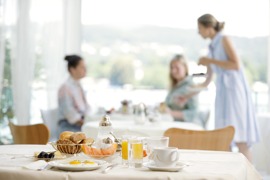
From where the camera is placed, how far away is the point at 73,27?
23.2 ft

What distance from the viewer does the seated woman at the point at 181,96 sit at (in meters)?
5.95

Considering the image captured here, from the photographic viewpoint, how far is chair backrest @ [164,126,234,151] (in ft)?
11.1

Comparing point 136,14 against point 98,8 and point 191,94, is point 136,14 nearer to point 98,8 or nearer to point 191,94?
point 98,8

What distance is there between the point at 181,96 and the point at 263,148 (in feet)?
3.27

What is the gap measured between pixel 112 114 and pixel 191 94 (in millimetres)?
892

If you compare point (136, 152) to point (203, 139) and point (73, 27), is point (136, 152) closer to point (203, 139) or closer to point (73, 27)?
point (203, 139)

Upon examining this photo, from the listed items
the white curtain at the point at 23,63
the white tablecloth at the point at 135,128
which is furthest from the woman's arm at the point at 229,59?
the white curtain at the point at 23,63

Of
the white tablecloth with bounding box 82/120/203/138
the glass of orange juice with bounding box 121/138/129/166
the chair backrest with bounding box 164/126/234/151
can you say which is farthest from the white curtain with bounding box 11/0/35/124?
the glass of orange juice with bounding box 121/138/129/166

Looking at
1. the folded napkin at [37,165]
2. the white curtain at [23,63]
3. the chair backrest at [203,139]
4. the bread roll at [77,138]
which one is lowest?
the chair backrest at [203,139]

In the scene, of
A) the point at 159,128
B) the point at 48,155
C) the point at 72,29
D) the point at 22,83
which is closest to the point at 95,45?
the point at 72,29

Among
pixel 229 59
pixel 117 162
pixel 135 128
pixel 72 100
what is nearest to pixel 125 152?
pixel 117 162

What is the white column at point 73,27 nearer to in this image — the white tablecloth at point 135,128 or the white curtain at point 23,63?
the white curtain at point 23,63

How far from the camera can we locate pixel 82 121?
19.5ft

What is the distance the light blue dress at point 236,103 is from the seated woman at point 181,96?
0.69m
